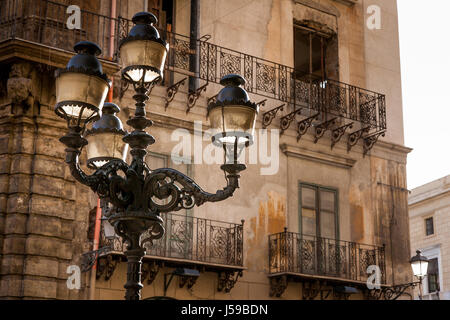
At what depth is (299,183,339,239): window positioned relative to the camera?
17.2m

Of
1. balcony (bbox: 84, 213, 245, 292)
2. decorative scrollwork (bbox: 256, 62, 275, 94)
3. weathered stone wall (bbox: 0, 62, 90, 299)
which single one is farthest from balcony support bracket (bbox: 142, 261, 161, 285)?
decorative scrollwork (bbox: 256, 62, 275, 94)

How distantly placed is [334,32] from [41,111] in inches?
326

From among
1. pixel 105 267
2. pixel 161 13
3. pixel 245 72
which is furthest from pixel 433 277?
pixel 105 267

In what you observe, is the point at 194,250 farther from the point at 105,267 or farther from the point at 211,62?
the point at 211,62

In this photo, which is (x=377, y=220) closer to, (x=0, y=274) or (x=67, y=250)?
(x=67, y=250)

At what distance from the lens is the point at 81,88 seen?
301 inches

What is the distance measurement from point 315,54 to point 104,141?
11.4 meters

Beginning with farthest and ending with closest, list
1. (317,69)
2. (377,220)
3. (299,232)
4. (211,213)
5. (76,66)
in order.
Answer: (317,69)
(377,220)
(299,232)
(211,213)
(76,66)

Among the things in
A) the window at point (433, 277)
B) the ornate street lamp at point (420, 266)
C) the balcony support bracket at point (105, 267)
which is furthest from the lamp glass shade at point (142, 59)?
the window at point (433, 277)

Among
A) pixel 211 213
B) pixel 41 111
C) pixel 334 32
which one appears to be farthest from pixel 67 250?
pixel 334 32

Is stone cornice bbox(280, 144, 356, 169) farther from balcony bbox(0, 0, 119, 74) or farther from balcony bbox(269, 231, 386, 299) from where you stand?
balcony bbox(0, 0, 119, 74)

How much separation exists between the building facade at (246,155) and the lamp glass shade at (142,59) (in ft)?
18.4

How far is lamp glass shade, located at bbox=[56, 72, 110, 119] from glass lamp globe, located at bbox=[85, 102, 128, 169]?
1.26 metres

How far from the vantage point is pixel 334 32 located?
1914 cm
